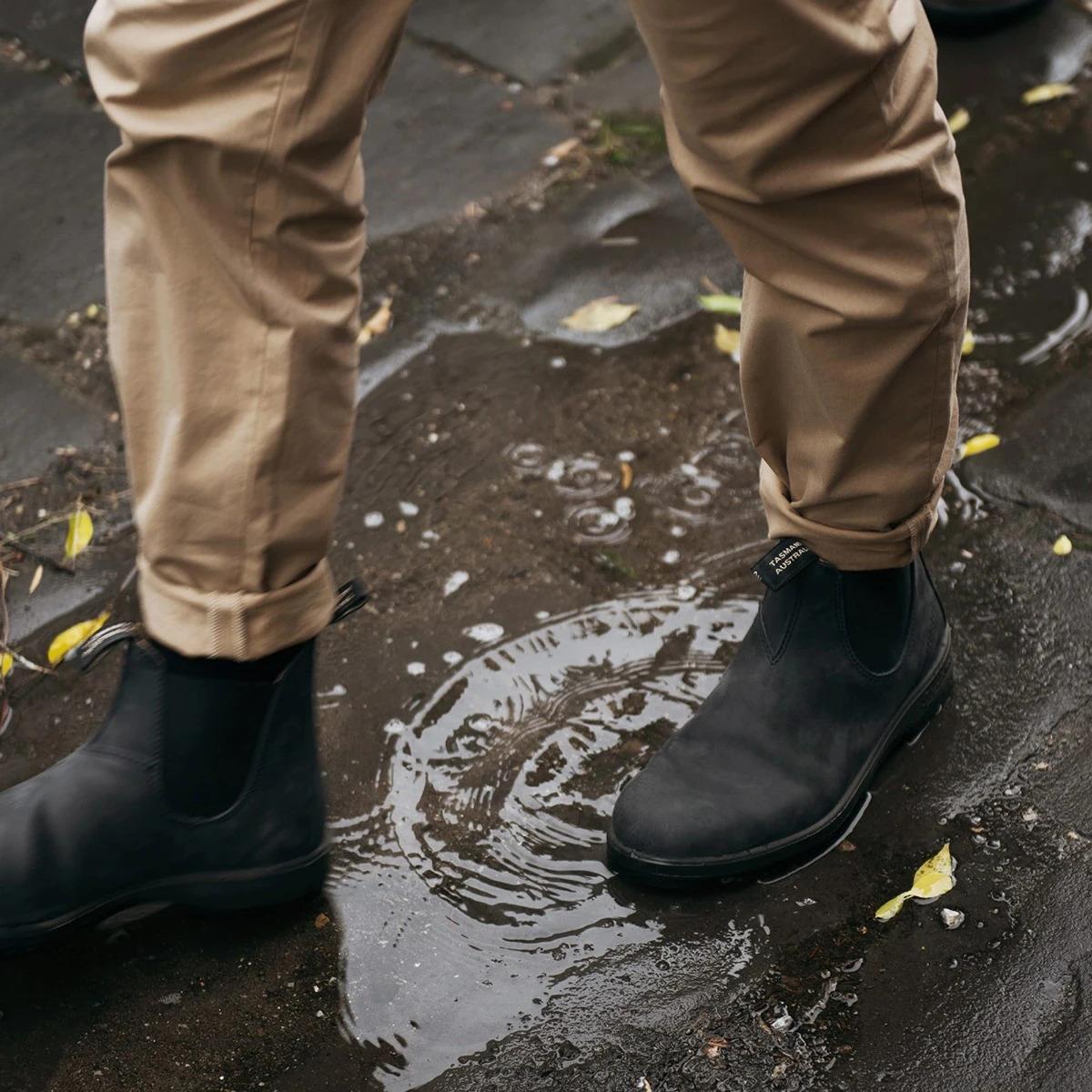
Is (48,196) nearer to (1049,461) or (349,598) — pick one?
(349,598)

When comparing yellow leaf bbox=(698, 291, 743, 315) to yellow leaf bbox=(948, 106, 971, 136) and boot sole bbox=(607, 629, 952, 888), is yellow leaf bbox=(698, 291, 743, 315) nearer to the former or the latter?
yellow leaf bbox=(948, 106, 971, 136)

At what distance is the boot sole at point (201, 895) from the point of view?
1435 millimetres

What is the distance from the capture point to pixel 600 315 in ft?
8.21

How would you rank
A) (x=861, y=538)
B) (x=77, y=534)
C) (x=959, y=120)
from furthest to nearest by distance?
(x=959, y=120)
(x=77, y=534)
(x=861, y=538)

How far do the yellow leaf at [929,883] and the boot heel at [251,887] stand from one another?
62 centimetres

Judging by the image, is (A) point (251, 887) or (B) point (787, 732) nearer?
(A) point (251, 887)

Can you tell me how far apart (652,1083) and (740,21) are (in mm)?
983

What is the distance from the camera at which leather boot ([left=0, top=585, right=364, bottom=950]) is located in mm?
1383

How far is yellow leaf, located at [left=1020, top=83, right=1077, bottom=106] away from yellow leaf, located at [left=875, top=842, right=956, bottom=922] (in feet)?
6.89

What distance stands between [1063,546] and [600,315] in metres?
0.94

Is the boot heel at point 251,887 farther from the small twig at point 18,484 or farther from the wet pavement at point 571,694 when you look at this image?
the small twig at point 18,484

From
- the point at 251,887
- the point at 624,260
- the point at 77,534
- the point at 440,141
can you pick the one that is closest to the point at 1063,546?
the point at 624,260

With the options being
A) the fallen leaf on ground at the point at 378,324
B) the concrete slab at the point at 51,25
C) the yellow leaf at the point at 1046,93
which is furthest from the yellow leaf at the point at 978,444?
the concrete slab at the point at 51,25

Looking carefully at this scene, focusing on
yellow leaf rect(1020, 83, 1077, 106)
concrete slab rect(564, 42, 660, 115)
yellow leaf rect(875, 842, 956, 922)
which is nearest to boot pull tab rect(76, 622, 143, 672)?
yellow leaf rect(875, 842, 956, 922)
